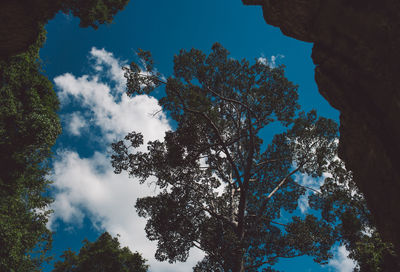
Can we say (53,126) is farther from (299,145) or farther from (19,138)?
(299,145)

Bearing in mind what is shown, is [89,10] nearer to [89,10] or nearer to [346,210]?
[89,10]

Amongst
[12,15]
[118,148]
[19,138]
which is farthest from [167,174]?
[12,15]

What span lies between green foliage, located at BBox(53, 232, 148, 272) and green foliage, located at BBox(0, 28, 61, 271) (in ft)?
34.1

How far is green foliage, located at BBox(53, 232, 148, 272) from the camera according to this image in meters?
27.1

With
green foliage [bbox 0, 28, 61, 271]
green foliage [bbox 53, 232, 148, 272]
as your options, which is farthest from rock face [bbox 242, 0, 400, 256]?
green foliage [bbox 53, 232, 148, 272]

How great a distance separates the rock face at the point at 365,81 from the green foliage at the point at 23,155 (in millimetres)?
17566

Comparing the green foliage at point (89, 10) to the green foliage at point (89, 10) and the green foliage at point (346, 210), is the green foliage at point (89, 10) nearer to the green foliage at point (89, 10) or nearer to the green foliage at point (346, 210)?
the green foliage at point (89, 10)

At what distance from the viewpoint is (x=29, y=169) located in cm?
1747

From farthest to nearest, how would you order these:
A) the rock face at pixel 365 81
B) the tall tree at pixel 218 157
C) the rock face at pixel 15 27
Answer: the tall tree at pixel 218 157, the rock face at pixel 15 27, the rock face at pixel 365 81

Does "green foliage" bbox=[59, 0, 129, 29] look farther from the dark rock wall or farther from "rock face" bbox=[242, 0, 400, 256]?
"rock face" bbox=[242, 0, 400, 256]

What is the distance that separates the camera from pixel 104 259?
27297 mm

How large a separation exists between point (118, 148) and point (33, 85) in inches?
317

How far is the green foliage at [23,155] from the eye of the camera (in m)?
15.3

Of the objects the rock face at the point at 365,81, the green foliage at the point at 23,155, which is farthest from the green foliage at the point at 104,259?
the rock face at the point at 365,81
